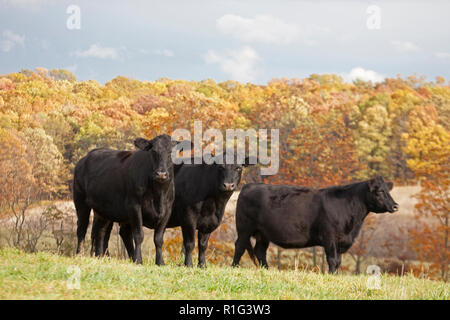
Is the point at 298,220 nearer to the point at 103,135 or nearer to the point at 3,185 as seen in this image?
the point at 3,185

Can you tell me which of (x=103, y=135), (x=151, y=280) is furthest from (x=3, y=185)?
(x=151, y=280)

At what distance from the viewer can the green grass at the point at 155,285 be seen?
21.8 feet

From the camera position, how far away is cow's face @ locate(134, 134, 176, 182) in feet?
34.5

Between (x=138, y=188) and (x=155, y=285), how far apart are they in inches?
148

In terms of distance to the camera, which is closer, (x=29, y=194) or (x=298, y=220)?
(x=298, y=220)

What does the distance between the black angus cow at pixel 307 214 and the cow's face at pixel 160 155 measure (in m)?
3.96

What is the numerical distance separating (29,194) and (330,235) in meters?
25.6

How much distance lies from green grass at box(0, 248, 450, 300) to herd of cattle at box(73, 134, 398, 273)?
217 cm

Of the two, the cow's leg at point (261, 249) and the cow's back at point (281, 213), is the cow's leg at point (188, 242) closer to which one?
the cow's back at point (281, 213)

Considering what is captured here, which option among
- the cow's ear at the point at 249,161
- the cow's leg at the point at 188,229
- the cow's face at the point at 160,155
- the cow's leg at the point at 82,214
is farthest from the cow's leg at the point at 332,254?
the cow's leg at the point at 82,214

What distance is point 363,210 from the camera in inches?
564

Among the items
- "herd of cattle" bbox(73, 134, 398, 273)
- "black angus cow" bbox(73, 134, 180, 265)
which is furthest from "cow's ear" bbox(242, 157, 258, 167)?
"black angus cow" bbox(73, 134, 180, 265)

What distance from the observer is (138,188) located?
36.0ft

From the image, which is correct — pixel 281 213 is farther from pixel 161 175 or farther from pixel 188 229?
pixel 161 175
